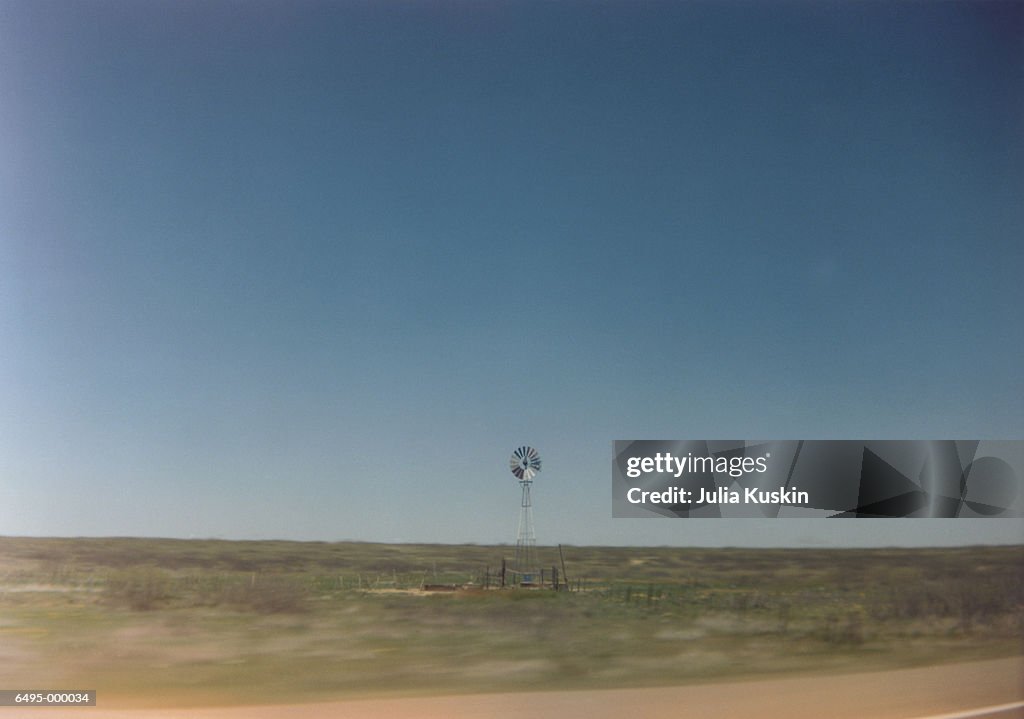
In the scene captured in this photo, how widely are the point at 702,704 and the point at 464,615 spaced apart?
205cm

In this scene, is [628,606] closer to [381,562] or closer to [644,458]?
[644,458]

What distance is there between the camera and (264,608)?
24.2 ft

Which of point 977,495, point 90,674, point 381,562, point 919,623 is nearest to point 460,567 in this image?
point 381,562

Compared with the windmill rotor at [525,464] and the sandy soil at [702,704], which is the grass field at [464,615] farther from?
the windmill rotor at [525,464]

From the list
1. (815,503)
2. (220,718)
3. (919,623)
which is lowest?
(220,718)

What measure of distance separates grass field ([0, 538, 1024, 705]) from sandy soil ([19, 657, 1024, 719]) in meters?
0.29

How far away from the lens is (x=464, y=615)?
7.36 meters

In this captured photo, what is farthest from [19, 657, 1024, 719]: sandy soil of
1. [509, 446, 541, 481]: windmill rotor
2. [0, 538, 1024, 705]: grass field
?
[509, 446, 541, 481]: windmill rotor

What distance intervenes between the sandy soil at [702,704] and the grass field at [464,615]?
295 millimetres

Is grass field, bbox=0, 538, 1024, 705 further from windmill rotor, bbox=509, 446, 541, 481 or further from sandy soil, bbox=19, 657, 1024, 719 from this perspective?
windmill rotor, bbox=509, 446, 541, 481

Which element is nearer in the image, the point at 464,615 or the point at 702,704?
the point at 702,704

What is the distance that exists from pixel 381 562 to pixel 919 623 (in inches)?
173

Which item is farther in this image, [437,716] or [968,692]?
[968,692]

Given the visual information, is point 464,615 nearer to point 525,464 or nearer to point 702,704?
point 525,464
